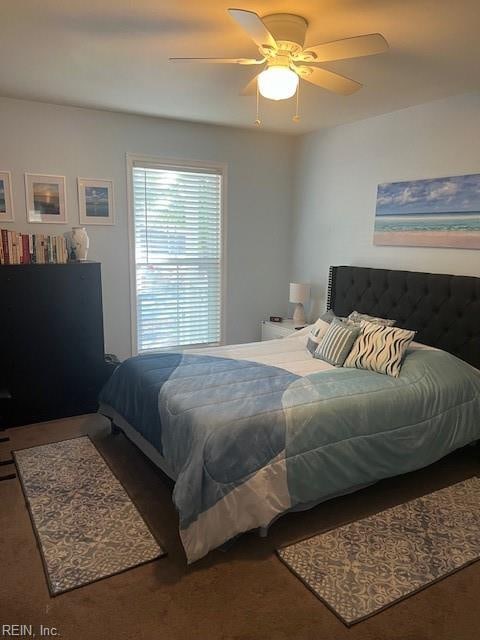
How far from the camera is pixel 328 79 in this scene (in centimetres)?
246

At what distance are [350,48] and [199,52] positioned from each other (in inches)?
38.9

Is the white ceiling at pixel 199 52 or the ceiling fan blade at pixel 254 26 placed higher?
the white ceiling at pixel 199 52

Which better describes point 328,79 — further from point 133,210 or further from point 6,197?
point 6,197

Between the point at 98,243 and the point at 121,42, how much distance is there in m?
2.01

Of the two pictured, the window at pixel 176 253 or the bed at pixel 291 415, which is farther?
the window at pixel 176 253

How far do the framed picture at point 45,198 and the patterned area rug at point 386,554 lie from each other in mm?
3211

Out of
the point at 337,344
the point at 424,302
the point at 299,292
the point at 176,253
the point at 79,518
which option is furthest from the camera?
the point at 299,292

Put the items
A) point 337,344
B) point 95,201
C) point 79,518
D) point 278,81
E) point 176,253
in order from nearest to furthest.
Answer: point 278,81 < point 79,518 < point 337,344 < point 95,201 < point 176,253

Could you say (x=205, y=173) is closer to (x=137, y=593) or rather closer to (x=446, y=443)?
(x=446, y=443)

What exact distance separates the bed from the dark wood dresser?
0.52m

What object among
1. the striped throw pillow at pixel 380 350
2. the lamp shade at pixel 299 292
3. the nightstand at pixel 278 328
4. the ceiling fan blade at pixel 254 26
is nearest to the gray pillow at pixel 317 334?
the striped throw pillow at pixel 380 350

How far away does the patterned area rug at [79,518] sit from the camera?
7.11 feet

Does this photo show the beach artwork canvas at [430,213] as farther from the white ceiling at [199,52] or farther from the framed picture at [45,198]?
the framed picture at [45,198]

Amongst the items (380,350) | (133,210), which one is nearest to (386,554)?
(380,350)
